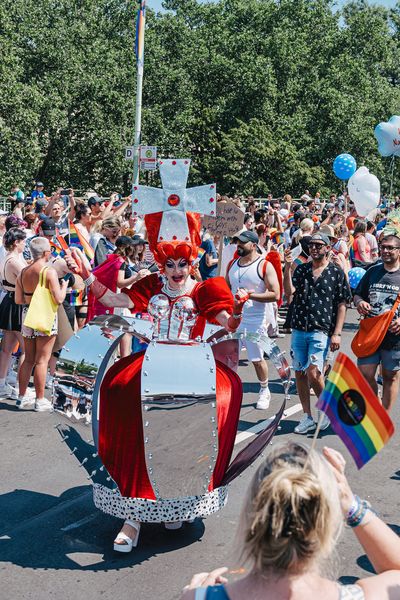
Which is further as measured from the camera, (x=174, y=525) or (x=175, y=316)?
(x=175, y=316)

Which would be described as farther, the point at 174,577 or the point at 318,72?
the point at 318,72

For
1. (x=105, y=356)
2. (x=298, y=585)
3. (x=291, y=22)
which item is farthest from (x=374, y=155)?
(x=298, y=585)

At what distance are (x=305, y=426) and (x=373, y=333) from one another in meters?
1.08

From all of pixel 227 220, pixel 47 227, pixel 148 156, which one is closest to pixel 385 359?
pixel 227 220

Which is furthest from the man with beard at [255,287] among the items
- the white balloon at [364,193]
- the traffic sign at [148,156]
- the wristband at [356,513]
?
the traffic sign at [148,156]

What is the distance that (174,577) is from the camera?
14.5ft

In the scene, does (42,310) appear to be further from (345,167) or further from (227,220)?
(345,167)

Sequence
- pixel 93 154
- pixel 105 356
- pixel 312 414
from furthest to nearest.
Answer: pixel 93 154 → pixel 312 414 → pixel 105 356

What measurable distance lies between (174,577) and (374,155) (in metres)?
38.9

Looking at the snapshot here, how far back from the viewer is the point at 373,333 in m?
6.58

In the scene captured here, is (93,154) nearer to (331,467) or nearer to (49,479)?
(49,479)

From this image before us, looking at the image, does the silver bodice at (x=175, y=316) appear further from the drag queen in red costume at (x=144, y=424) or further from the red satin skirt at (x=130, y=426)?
the red satin skirt at (x=130, y=426)

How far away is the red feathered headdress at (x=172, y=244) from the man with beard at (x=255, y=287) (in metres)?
2.22

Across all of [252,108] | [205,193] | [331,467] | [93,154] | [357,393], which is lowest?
[331,467]
